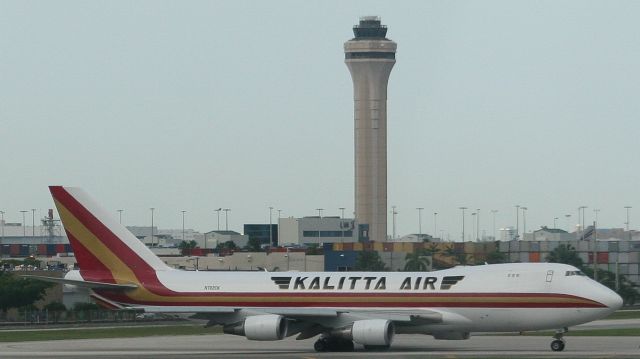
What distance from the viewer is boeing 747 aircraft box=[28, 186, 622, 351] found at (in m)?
60.4

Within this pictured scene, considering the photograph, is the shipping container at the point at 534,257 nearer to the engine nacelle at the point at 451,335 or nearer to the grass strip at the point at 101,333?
the grass strip at the point at 101,333

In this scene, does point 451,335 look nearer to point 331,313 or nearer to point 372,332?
point 372,332

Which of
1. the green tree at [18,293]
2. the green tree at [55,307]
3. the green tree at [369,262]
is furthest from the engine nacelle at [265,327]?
the green tree at [369,262]

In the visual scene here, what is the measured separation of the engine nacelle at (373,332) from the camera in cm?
5966

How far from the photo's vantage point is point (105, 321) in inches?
3954

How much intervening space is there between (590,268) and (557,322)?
100151 millimetres

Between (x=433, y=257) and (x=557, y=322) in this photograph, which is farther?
(x=433, y=257)

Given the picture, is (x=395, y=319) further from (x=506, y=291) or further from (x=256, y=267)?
(x=256, y=267)

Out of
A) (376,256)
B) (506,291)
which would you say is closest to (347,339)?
(506,291)

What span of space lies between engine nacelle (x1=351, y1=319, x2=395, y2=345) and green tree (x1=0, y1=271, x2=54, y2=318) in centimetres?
5961

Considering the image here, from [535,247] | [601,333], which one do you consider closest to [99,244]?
[601,333]

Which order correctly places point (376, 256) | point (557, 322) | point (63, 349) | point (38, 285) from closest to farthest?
point (557, 322)
point (63, 349)
point (38, 285)
point (376, 256)

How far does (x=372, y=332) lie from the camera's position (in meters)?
59.7

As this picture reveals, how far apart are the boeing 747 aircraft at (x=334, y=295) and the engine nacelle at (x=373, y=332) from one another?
0.14ft
